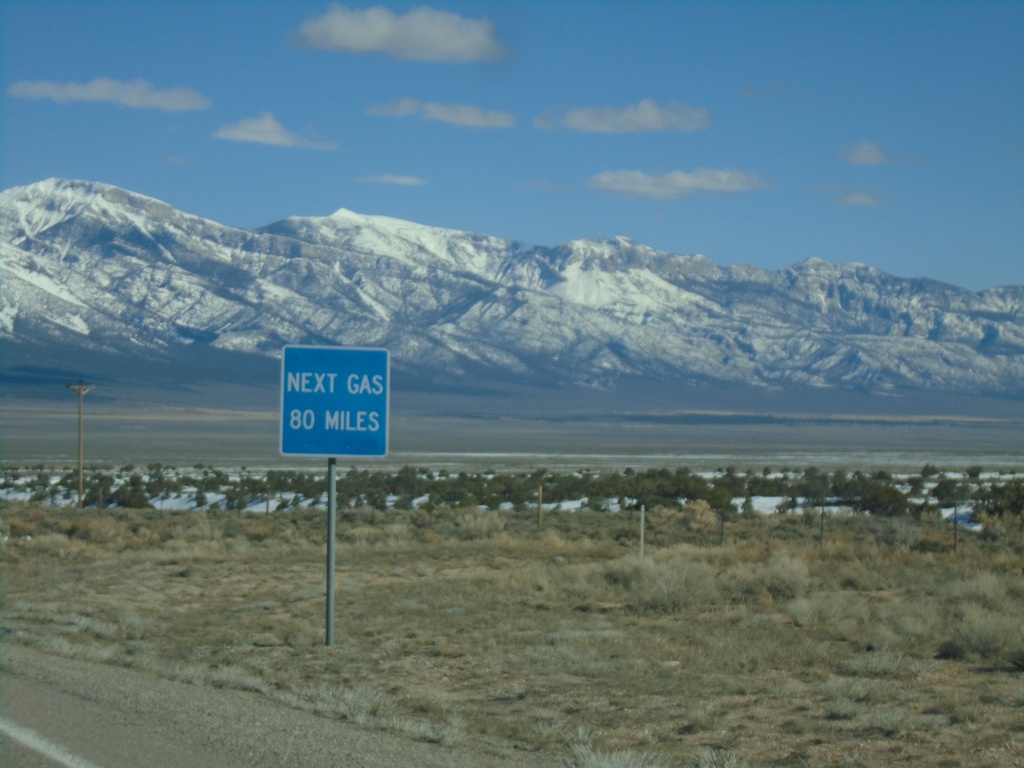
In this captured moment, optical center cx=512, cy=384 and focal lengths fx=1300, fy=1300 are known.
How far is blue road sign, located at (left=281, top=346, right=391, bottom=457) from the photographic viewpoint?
473 inches

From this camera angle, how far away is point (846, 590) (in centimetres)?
1764

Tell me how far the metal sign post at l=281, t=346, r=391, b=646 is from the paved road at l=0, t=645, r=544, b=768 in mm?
2559

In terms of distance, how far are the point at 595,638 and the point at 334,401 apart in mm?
4186

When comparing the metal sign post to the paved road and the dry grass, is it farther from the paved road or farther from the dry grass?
the paved road

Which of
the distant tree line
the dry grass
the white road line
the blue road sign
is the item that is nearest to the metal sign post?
the blue road sign

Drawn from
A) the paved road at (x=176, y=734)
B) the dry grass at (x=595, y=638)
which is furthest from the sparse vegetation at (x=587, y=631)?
the paved road at (x=176, y=734)

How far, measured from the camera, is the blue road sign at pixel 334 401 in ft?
39.4

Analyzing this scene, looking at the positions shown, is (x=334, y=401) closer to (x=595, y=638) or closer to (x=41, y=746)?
(x=595, y=638)

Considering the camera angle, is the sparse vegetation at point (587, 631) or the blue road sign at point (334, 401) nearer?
the sparse vegetation at point (587, 631)

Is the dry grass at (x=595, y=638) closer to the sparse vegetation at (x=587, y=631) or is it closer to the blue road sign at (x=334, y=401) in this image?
the sparse vegetation at (x=587, y=631)

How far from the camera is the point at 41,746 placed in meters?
8.10

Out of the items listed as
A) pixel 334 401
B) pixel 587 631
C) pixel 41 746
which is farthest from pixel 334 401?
pixel 41 746

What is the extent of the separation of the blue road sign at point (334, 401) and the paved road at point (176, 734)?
2.56m

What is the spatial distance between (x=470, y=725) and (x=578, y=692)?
167 centimetres
